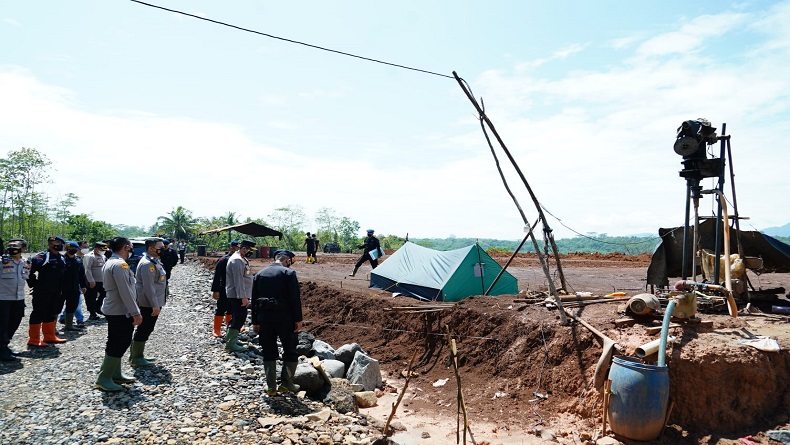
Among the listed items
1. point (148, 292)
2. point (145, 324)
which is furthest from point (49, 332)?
point (148, 292)

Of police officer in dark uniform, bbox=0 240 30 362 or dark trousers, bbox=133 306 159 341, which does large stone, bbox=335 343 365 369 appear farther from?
police officer in dark uniform, bbox=0 240 30 362

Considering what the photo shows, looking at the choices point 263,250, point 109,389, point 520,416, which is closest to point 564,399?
point 520,416

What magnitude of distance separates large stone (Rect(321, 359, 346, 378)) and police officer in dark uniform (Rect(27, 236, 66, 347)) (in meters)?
4.66

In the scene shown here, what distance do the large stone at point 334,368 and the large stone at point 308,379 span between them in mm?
1205

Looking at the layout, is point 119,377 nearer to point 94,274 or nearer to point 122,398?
point 122,398

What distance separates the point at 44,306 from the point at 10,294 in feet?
2.63

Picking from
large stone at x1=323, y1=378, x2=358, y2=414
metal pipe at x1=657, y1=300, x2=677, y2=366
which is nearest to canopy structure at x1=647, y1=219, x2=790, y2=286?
metal pipe at x1=657, y1=300, x2=677, y2=366

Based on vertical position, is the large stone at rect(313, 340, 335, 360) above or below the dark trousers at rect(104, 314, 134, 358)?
below

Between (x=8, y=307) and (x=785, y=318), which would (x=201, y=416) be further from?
(x=785, y=318)

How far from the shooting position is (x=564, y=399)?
22.2ft

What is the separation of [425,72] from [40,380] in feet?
22.7

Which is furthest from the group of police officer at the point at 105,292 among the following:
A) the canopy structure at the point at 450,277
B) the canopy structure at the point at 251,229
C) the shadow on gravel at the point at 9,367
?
the canopy structure at the point at 251,229

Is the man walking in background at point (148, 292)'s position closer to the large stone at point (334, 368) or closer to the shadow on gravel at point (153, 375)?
the shadow on gravel at point (153, 375)

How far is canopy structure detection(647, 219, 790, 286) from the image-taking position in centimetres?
881
